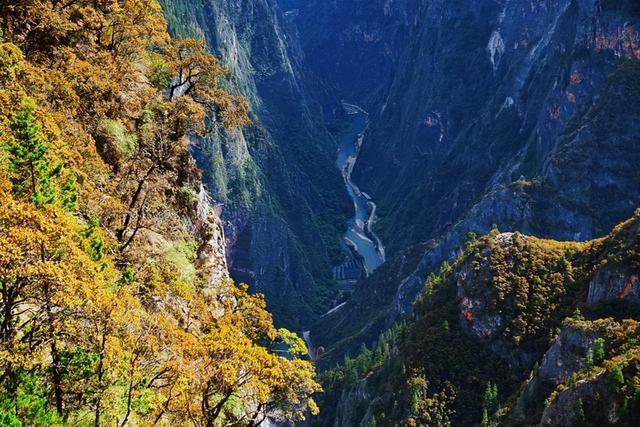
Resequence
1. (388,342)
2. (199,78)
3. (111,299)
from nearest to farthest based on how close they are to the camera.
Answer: (111,299) → (199,78) → (388,342)

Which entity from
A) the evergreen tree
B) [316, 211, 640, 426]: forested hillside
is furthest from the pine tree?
[316, 211, 640, 426]: forested hillside

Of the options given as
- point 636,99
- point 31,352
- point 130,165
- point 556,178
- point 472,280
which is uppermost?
point 636,99

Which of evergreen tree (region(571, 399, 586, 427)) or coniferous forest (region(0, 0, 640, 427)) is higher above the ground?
coniferous forest (region(0, 0, 640, 427))

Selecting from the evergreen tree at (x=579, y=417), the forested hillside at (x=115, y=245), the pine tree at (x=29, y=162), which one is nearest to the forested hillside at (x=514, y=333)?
the evergreen tree at (x=579, y=417)

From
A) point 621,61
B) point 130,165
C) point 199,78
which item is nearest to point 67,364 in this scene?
point 130,165

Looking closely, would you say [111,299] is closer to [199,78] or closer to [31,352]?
[31,352]

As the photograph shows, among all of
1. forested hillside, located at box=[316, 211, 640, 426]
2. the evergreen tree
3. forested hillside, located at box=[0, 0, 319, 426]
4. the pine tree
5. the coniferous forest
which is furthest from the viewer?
forested hillside, located at box=[316, 211, 640, 426]

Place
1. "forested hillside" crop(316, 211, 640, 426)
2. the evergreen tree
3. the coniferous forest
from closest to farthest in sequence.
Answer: the coniferous forest
the evergreen tree
"forested hillside" crop(316, 211, 640, 426)

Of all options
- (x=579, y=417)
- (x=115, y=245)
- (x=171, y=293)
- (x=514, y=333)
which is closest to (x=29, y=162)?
(x=115, y=245)

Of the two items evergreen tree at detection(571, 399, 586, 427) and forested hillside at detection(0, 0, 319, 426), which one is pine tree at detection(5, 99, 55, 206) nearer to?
forested hillside at detection(0, 0, 319, 426)
